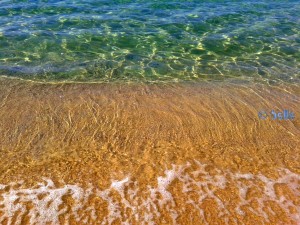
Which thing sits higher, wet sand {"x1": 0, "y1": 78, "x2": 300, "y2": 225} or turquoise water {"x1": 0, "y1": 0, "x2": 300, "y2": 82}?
wet sand {"x1": 0, "y1": 78, "x2": 300, "y2": 225}

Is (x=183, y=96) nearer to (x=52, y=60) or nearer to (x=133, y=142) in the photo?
(x=133, y=142)

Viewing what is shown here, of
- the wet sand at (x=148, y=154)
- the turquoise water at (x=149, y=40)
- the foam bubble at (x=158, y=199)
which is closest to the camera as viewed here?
the foam bubble at (x=158, y=199)

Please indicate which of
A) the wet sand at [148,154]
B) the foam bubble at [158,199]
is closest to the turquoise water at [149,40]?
the wet sand at [148,154]

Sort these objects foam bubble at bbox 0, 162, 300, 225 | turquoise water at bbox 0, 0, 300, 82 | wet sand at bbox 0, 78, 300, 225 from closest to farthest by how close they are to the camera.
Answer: foam bubble at bbox 0, 162, 300, 225 → wet sand at bbox 0, 78, 300, 225 → turquoise water at bbox 0, 0, 300, 82

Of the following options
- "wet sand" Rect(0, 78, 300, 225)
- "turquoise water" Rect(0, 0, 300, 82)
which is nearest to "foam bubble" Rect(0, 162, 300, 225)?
"wet sand" Rect(0, 78, 300, 225)

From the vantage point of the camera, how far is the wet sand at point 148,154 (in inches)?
161

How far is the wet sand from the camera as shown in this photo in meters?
4.09

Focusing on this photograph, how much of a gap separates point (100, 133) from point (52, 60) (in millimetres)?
4093

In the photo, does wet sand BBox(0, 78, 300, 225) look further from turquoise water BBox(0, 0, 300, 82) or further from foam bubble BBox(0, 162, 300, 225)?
turquoise water BBox(0, 0, 300, 82)

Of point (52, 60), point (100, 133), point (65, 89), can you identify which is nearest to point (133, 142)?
point (100, 133)

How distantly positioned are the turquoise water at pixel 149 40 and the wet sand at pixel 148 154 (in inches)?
34.8

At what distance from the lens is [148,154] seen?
5.14 meters

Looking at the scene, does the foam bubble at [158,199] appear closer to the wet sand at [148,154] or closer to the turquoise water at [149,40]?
the wet sand at [148,154]

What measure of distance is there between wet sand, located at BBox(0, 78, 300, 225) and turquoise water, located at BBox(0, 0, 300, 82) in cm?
88
